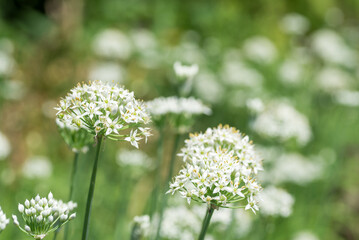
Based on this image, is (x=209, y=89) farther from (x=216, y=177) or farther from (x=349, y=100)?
(x=216, y=177)

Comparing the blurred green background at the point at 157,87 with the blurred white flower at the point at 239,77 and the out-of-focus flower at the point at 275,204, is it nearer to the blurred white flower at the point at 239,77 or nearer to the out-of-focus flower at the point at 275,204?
the blurred white flower at the point at 239,77

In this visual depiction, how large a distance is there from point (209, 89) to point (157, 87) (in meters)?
1.05

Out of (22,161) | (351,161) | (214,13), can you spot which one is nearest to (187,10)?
(214,13)

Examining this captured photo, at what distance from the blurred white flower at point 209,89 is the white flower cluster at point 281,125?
2587 mm

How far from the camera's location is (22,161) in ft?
19.4

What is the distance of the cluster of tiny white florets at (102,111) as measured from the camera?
6.36 ft

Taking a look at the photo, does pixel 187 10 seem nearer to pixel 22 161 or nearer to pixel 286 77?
pixel 286 77

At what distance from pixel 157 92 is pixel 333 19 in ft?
20.8

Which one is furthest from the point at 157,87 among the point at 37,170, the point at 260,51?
the point at 37,170

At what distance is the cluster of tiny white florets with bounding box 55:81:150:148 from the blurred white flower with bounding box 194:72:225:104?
4.86 meters

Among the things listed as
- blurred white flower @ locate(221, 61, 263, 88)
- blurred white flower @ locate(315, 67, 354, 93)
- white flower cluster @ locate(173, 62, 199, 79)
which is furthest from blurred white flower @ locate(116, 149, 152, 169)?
blurred white flower @ locate(315, 67, 354, 93)

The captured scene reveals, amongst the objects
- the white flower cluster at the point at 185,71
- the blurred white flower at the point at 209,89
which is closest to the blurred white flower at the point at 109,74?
the blurred white flower at the point at 209,89

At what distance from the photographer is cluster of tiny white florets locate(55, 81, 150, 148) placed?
194 centimetres

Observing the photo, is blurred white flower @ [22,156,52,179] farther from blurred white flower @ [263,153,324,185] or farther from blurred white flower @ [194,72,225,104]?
blurred white flower @ [194,72,225,104]
